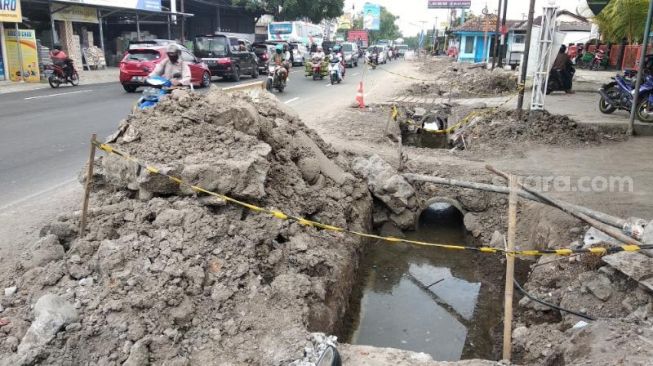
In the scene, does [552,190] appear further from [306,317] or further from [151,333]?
[151,333]

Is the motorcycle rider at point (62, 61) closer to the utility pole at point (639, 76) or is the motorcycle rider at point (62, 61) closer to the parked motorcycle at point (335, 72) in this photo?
the parked motorcycle at point (335, 72)

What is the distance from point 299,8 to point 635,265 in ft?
145

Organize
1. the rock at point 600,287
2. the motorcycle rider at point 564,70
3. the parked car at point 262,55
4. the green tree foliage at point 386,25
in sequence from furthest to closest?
the green tree foliage at point 386,25
the parked car at point 262,55
the motorcycle rider at point 564,70
the rock at point 600,287

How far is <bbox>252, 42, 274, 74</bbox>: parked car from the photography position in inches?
1089

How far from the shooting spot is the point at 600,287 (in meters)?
4.32

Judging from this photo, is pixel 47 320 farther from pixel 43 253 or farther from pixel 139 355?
pixel 43 253

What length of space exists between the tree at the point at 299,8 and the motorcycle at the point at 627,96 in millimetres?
33966

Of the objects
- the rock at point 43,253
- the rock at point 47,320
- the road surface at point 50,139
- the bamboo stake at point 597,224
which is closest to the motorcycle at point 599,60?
the road surface at point 50,139

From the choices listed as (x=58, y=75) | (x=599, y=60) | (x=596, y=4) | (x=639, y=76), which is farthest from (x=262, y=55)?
(x=639, y=76)

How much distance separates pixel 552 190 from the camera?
6.86 metres

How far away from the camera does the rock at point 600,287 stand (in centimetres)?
427

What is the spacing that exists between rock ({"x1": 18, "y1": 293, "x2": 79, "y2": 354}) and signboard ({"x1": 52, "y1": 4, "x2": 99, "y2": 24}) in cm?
2417

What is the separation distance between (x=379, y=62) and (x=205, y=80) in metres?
28.4

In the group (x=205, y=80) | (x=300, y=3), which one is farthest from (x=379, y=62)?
(x=205, y=80)
